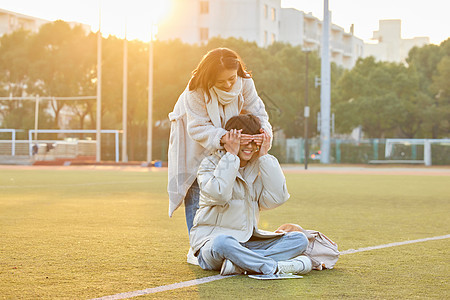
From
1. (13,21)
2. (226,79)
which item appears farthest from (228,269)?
(13,21)

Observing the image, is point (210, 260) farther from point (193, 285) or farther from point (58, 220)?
point (58, 220)

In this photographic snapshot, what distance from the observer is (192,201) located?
230 inches

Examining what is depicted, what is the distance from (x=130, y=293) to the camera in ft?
15.1

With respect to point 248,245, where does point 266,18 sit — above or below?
above

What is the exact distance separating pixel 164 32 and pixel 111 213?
59882mm

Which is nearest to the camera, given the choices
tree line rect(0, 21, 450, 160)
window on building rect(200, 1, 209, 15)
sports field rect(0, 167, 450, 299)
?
sports field rect(0, 167, 450, 299)

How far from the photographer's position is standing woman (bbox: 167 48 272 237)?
5383 millimetres

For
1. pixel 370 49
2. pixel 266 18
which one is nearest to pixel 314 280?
pixel 266 18

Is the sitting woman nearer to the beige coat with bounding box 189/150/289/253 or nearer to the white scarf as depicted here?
the beige coat with bounding box 189/150/289/253

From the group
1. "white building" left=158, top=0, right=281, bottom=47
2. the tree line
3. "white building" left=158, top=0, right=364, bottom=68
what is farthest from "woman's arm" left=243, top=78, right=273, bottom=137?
"white building" left=158, top=0, right=281, bottom=47

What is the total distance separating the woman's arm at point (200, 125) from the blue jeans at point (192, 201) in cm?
45

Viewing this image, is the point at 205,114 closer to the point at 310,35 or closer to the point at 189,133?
the point at 189,133

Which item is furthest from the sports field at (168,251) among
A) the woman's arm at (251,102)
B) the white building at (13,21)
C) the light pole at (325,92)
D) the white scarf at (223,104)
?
the white building at (13,21)

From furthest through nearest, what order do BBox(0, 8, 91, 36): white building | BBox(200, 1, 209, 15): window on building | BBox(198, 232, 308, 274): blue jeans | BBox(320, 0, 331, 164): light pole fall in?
BBox(0, 8, 91, 36): white building → BBox(200, 1, 209, 15): window on building → BBox(320, 0, 331, 164): light pole → BBox(198, 232, 308, 274): blue jeans
